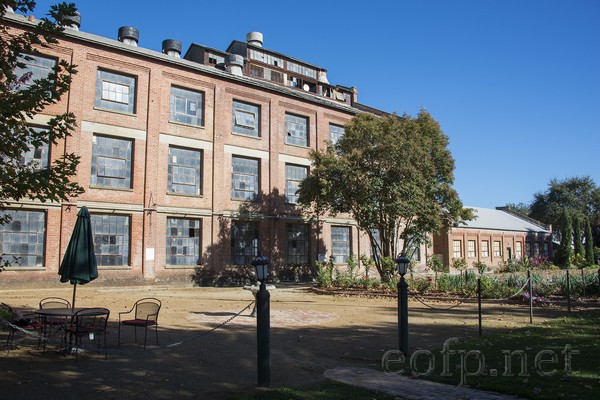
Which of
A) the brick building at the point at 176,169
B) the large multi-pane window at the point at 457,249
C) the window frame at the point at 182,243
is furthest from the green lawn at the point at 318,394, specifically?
the large multi-pane window at the point at 457,249

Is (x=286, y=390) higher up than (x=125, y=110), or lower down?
lower down

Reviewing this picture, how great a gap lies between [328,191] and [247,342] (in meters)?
14.5

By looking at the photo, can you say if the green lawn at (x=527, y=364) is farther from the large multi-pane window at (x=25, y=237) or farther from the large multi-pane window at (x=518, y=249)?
the large multi-pane window at (x=518, y=249)

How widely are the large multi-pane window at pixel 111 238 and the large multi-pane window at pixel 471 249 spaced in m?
36.2

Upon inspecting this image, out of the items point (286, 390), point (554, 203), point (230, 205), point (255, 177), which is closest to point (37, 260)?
point (230, 205)

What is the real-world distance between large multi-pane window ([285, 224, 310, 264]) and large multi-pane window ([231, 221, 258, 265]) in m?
2.59

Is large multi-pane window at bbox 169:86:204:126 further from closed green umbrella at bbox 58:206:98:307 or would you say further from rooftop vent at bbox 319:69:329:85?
rooftop vent at bbox 319:69:329:85

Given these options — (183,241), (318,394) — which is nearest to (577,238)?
(183,241)

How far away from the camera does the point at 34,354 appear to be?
28.2ft

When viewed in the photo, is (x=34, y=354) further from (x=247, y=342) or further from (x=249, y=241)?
(x=249, y=241)

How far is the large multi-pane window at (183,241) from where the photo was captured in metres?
26.4

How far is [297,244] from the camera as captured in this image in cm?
3203

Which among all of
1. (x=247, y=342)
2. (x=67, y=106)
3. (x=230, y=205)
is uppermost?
(x=67, y=106)

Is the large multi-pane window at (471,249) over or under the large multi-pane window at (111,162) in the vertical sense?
under
